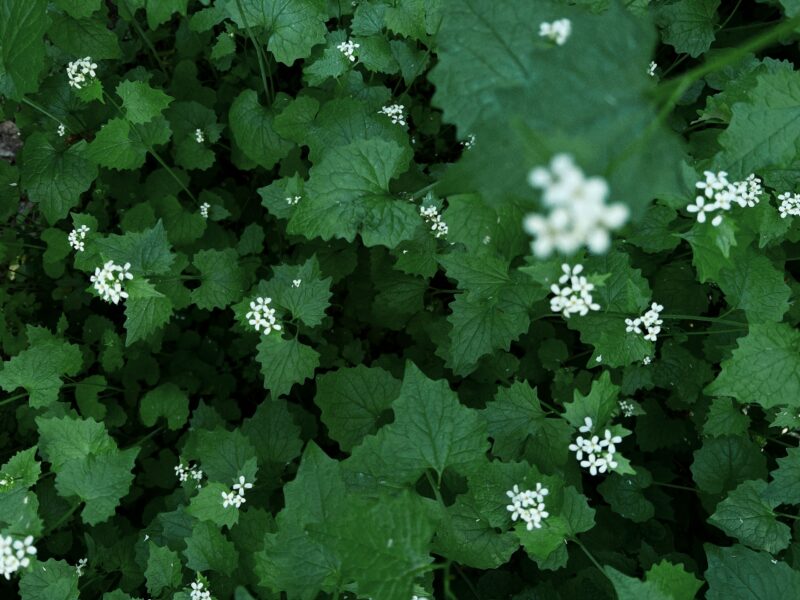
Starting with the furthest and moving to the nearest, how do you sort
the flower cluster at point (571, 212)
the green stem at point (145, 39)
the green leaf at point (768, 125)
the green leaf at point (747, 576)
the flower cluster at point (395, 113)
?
1. the green stem at point (145, 39)
2. the flower cluster at point (395, 113)
3. the green leaf at point (747, 576)
4. the green leaf at point (768, 125)
5. the flower cluster at point (571, 212)

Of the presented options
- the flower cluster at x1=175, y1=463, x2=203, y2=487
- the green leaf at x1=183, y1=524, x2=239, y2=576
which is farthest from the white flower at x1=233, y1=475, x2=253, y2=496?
the flower cluster at x1=175, y1=463, x2=203, y2=487

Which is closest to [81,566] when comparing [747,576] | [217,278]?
[217,278]

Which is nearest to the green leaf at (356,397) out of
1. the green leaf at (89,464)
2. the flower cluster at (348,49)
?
the green leaf at (89,464)

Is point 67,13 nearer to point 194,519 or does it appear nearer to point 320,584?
point 194,519

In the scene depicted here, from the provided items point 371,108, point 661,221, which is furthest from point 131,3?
point 661,221

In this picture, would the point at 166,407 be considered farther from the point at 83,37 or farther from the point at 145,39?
the point at 145,39

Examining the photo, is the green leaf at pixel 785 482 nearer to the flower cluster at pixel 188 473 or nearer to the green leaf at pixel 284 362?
the green leaf at pixel 284 362

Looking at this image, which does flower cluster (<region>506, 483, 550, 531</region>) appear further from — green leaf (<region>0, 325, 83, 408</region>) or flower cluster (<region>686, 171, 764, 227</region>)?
green leaf (<region>0, 325, 83, 408</region>)

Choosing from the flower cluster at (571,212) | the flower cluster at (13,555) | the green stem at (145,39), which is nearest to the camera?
the flower cluster at (571,212)
